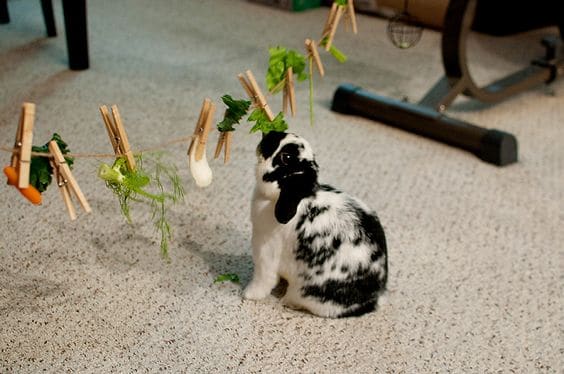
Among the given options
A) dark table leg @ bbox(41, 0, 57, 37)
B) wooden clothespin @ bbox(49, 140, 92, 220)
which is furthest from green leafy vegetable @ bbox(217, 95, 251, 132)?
dark table leg @ bbox(41, 0, 57, 37)

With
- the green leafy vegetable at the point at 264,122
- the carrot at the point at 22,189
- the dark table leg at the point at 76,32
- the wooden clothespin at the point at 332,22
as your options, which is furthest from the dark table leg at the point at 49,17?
the carrot at the point at 22,189

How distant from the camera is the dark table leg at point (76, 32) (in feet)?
5.85

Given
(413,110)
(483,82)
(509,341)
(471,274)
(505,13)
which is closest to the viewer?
(509,341)

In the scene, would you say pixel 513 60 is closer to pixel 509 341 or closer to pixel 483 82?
pixel 483 82

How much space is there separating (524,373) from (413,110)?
862mm

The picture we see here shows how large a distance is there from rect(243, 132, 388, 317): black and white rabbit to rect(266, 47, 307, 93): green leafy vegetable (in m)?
0.10

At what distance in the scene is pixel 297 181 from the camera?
2.94ft

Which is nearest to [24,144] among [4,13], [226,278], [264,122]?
[264,122]

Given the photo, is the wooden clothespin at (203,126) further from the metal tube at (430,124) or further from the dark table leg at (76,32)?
the dark table leg at (76,32)

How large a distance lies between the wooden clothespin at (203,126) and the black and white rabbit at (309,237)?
0.10 meters

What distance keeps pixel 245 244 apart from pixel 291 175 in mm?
312

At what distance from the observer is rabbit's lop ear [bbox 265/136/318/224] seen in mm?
890

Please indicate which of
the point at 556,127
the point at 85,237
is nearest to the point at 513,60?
the point at 556,127

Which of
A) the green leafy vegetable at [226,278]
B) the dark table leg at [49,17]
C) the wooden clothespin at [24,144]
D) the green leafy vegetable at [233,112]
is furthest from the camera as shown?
the dark table leg at [49,17]
